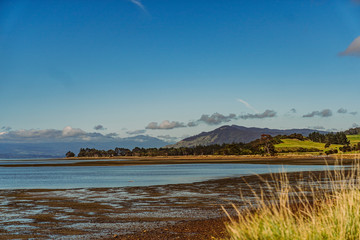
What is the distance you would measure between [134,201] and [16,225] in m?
8.38

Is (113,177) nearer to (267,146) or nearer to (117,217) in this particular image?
(117,217)

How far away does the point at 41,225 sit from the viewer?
1534 cm

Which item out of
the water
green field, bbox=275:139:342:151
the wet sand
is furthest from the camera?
green field, bbox=275:139:342:151

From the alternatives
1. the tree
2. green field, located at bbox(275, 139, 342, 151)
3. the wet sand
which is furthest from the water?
green field, located at bbox(275, 139, 342, 151)

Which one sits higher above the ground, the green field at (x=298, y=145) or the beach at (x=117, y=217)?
the green field at (x=298, y=145)

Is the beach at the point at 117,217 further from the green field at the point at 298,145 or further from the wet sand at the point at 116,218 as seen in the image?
the green field at the point at 298,145

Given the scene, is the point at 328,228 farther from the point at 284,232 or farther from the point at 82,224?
the point at 82,224

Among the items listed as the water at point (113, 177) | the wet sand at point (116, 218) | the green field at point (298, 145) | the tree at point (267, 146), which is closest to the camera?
the wet sand at point (116, 218)

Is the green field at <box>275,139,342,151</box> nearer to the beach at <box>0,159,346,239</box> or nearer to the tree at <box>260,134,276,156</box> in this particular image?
the tree at <box>260,134,276,156</box>

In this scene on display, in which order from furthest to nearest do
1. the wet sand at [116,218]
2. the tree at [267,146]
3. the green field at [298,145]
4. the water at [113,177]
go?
the green field at [298,145], the tree at [267,146], the water at [113,177], the wet sand at [116,218]

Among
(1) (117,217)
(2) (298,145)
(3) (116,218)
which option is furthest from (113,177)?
(2) (298,145)

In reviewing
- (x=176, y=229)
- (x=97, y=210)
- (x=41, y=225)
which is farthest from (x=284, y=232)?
(x=97, y=210)

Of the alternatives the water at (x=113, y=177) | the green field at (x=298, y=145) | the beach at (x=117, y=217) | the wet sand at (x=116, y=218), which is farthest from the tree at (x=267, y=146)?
the wet sand at (x=116, y=218)

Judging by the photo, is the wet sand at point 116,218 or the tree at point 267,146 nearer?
the wet sand at point 116,218
